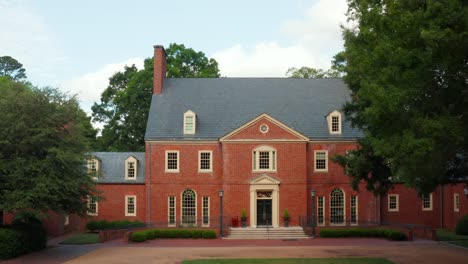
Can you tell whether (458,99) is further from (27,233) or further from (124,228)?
(124,228)

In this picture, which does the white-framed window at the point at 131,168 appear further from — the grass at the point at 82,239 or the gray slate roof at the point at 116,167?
the grass at the point at 82,239

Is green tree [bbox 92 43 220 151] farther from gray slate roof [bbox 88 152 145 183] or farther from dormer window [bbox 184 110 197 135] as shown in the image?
dormer window [bbox 184 110 197 135]

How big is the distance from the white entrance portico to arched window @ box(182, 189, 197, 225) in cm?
432

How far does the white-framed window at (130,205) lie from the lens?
4566 centimetres

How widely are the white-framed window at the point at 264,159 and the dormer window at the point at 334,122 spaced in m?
5.02

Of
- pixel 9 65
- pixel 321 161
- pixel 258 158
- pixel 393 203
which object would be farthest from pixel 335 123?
pixel 9 65

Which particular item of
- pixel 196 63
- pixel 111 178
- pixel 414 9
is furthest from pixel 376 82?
pixel 196 63

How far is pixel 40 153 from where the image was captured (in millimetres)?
29359

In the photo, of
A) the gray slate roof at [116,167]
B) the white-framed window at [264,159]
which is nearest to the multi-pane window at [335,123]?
the white-framed window at [264,159]

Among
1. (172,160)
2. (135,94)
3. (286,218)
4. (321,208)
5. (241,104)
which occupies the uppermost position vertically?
(135,94)

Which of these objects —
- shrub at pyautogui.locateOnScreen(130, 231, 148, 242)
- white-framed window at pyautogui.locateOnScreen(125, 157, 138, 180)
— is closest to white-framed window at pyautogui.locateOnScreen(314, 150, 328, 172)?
white-framed window at pyautogui.locateOnScreen(125, 157, 138, 180)

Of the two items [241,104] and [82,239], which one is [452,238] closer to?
[241,104]

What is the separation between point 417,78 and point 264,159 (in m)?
24.1

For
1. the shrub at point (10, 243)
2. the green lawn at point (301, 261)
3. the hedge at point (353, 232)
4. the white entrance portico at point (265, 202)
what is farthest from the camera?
A: the white entrance portico at point (265, 202)
